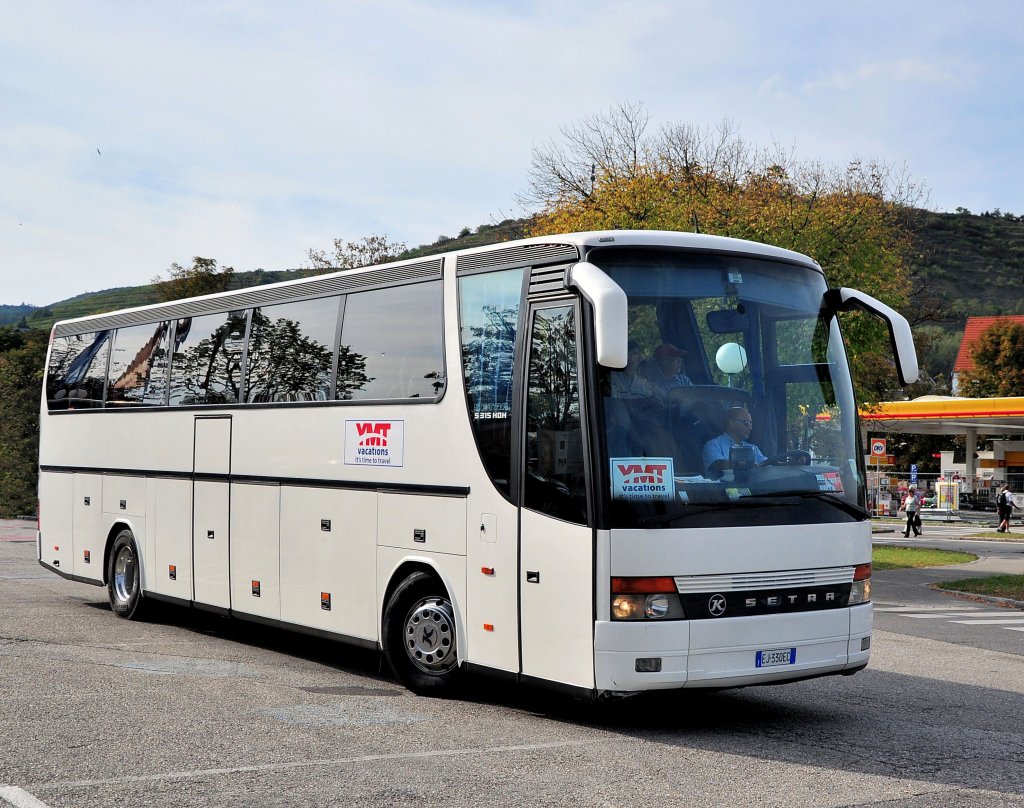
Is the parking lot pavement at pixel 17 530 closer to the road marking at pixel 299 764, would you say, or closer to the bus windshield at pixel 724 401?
the road marking at pixel 299 764

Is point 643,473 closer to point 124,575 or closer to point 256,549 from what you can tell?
point 256,549

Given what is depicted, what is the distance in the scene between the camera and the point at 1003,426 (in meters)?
58.9

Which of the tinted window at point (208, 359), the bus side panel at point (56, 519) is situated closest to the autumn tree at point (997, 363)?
the bus side panel at point (56, 519)

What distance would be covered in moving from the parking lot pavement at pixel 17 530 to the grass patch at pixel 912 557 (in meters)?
19.5

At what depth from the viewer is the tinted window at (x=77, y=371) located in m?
14.8

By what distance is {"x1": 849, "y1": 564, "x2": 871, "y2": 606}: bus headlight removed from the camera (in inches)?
332

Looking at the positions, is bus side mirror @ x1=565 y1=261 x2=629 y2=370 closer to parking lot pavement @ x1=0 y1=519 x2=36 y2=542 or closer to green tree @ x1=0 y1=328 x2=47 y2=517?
parking lot pavement @ x1=0 y1=519 x2=36 y2=542

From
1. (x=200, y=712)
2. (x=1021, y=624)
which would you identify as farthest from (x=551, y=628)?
(x=1021, y=624)

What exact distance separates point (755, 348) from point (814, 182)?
2628cm

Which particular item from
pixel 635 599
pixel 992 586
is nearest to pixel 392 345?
pixel 635 599

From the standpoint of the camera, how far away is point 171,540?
1307 centimetres

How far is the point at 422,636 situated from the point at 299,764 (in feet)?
8.00

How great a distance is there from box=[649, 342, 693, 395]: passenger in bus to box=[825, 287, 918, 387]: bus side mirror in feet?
5.39

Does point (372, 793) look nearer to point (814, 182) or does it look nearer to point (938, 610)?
point (938, 610)
